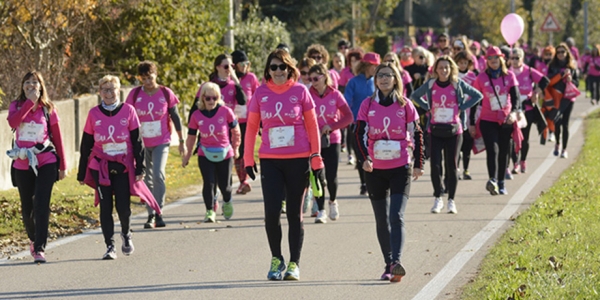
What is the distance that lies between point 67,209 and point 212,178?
1710 millimetres

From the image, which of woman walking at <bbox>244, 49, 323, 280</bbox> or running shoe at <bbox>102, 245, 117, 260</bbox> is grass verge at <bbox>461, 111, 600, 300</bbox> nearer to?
woman walking at <bbox>244, 49, 323, 280</bbox>

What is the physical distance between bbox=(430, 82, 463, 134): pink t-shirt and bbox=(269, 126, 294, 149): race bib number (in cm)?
439

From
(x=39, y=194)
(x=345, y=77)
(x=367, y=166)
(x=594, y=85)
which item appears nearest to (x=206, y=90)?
(x=39, y=194)

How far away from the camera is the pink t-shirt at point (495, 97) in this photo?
14.8 m

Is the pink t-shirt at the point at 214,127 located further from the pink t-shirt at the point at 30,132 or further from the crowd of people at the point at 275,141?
the pink t-shirt at the point at 30,132

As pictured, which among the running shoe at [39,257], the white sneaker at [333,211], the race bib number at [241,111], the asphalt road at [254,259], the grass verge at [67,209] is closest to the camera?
the asphalt road at [254,259]

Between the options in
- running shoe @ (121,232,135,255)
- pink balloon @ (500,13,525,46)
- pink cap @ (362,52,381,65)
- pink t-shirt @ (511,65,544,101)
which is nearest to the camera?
running shoe @ (121,232,135,255)

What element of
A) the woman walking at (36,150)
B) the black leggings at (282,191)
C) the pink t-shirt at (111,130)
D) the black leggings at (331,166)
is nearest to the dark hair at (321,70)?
the black leggings at (331,166)

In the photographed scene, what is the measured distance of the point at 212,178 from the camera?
12.8 m

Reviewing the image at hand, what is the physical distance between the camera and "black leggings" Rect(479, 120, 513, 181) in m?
15.0

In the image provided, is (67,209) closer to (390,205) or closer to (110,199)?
(110,199)

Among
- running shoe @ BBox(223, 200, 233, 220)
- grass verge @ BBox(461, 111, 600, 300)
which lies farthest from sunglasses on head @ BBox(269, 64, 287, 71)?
running shoe @ BBox(223, 200, 233, 220)

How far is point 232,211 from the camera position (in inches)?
504

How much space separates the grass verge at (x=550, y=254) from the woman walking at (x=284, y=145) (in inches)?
57.1
